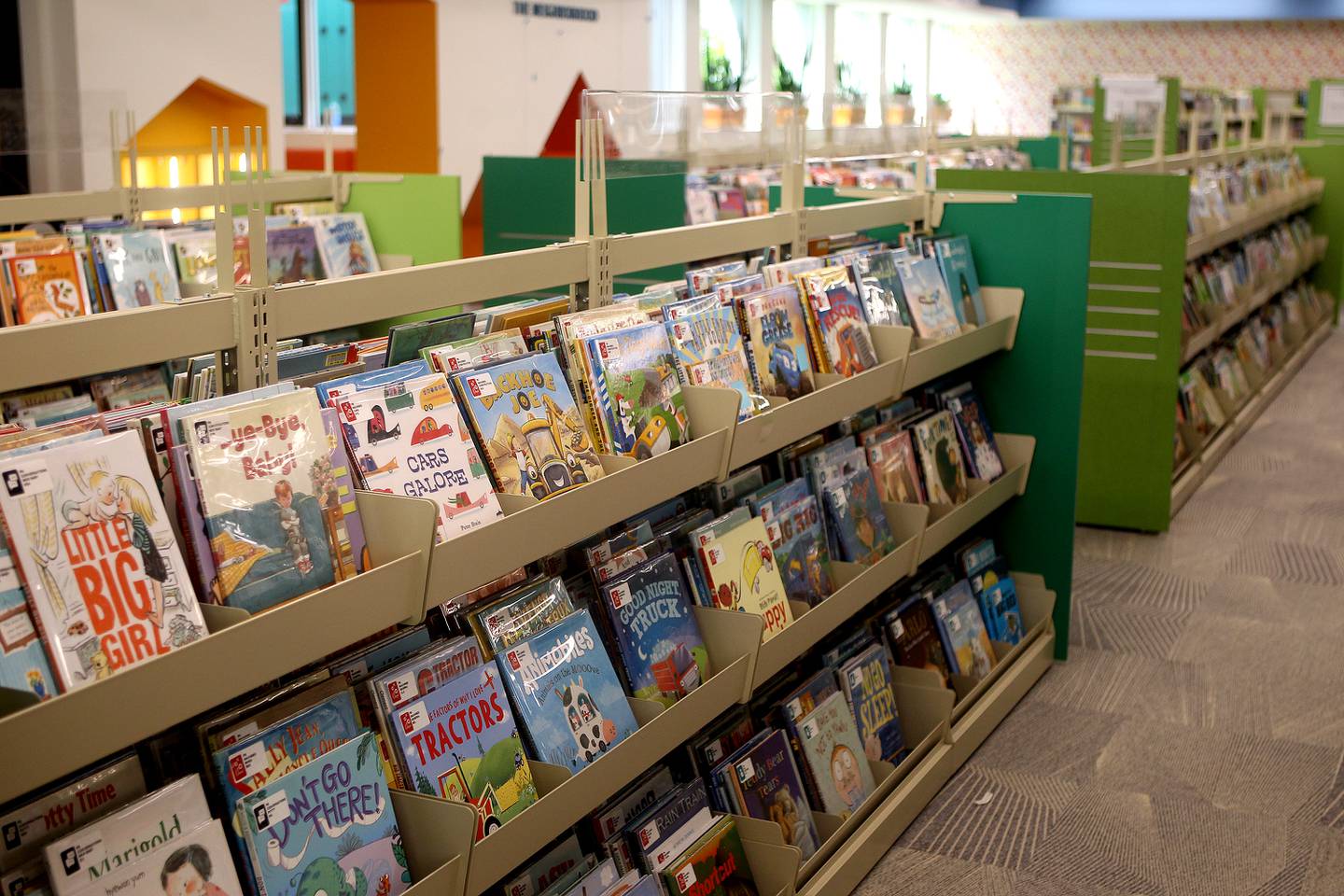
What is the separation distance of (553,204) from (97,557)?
3.96m

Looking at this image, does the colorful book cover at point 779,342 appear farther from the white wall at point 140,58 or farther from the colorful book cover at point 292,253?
the white wall at point 140,58

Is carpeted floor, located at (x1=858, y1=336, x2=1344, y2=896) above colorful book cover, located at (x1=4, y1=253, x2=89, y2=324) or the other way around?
the other way around

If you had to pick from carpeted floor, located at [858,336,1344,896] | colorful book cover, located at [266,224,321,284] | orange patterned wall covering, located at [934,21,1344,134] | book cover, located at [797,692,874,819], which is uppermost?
orange patterned wall covering, located at [934,21,1344,134]

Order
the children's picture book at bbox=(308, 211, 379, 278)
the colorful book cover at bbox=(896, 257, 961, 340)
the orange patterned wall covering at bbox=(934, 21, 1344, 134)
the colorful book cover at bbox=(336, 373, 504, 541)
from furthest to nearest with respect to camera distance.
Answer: the orange patterned wall covering at bbox=(934, 21, 1344, 134) < the children's picture book at bbox=(308, 211, 379, 278) < the colorful book cover at bbox=(896, 257, 961, 340) < the colorful book cover at bbox=(336, 373, 504, 541)

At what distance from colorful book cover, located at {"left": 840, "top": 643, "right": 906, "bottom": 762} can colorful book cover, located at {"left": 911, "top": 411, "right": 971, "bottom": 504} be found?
56 cm

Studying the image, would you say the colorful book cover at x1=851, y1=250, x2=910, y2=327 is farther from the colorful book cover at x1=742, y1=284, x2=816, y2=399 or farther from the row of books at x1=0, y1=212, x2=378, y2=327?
the row of books at x1=0, y1=212, x2=378, y2=327

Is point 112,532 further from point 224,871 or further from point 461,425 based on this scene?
point 461,425

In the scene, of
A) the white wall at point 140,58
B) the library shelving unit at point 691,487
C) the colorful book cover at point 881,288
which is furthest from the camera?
the white wall at point 140,58

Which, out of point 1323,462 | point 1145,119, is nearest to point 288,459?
point 1323,462

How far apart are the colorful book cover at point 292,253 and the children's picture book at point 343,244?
4 cm

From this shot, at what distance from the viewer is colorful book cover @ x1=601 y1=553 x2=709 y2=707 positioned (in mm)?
2338

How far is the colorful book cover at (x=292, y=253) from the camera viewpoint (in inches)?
172

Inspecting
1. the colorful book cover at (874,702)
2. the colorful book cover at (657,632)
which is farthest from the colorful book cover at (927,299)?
the colorful book cover at (657,632)

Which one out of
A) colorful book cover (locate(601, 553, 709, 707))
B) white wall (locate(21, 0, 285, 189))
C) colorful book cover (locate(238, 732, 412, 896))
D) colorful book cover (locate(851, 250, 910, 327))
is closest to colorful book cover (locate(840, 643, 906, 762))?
colorful book cover (locate(601, 553, 709, 707))
